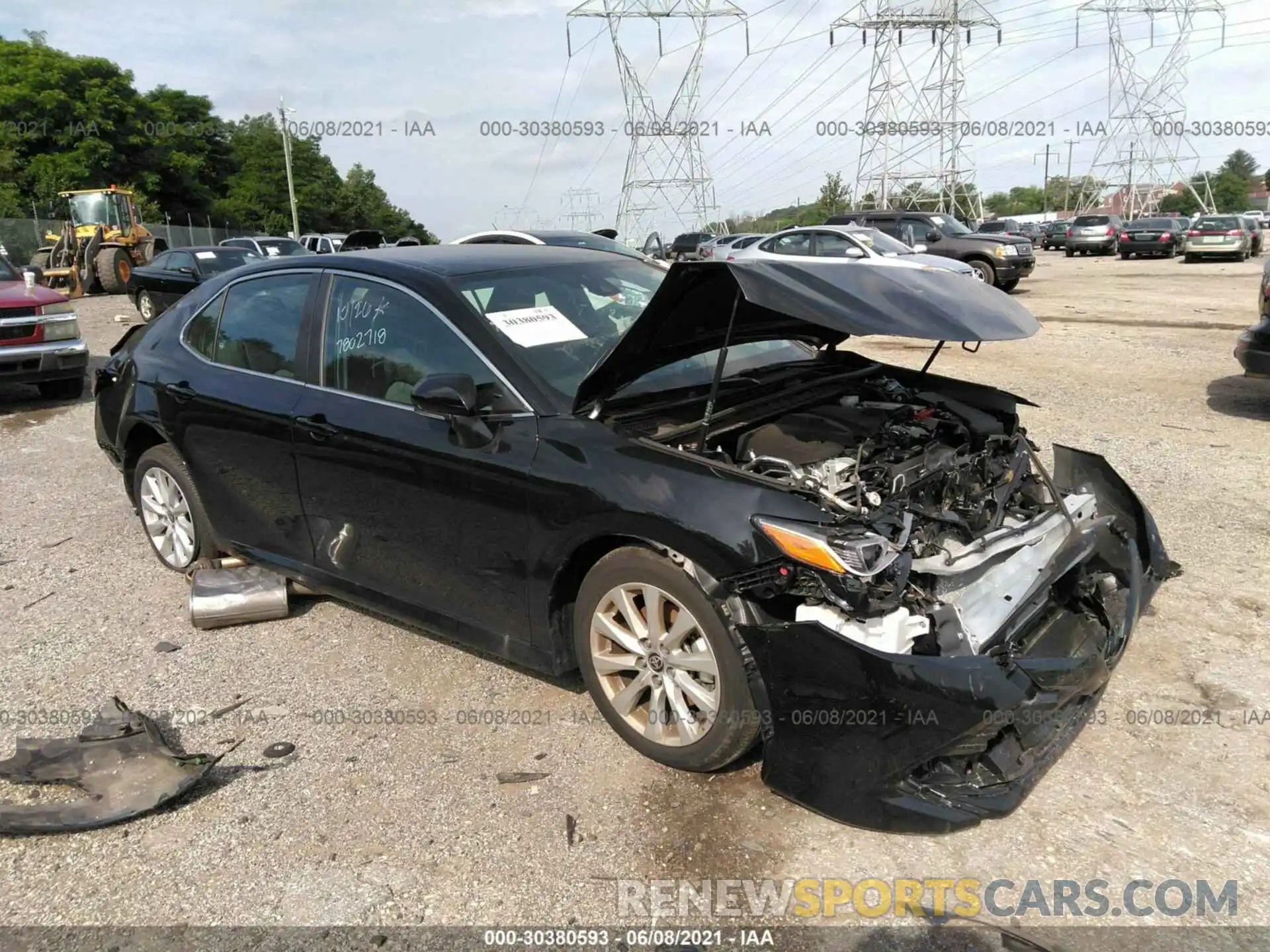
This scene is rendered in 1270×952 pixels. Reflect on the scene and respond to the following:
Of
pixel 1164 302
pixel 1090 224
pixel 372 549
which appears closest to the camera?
pixel 372 549

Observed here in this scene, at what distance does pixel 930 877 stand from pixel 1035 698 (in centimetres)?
59

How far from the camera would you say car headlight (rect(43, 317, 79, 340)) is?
9547mm

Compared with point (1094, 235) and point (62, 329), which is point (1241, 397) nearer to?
point (62, 329)

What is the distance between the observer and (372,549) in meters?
3.69

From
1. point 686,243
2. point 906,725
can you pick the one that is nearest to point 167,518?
point 906,725

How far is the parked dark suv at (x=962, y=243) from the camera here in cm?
1905

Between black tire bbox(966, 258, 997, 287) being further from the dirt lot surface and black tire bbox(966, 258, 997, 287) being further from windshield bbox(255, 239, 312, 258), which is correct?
the dirt lot surface

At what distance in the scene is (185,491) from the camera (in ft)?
15.0

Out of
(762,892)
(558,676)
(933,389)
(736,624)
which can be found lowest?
(762,892)

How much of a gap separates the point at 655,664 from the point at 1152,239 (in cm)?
3583

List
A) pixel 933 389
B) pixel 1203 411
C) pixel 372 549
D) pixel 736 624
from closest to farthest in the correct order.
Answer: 1. pixel 736 624
2. pixel 372 549
3. pixel 933 389
4. pixel 1203 411

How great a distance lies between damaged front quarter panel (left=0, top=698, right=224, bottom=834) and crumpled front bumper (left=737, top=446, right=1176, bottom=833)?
1.98m

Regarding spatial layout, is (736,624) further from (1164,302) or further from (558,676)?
(1164,302)

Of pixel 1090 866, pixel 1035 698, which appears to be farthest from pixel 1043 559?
pixel 1090 866
